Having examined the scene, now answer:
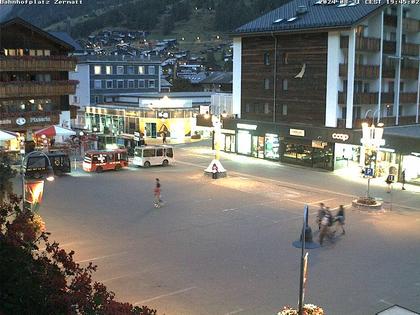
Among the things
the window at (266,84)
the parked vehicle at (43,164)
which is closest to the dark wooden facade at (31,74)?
the parked vehicle at (43,164)

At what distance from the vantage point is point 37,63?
174ft

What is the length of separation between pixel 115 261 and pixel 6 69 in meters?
35.0

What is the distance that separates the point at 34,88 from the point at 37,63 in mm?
2390

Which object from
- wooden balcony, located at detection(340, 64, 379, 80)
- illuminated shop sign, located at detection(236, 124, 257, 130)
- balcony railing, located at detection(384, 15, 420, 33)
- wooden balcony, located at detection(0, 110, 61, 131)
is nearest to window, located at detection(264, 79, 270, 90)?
illuminated shop sign, located at detection(236, 124, 257, 130)

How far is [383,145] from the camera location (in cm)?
4088

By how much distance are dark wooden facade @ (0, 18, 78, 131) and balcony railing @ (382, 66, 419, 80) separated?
29.7 m

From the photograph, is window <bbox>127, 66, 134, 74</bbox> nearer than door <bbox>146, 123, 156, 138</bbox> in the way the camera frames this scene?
No

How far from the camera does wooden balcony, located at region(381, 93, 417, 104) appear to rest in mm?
49094

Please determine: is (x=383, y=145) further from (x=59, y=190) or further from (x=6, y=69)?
(x=6, y=69)

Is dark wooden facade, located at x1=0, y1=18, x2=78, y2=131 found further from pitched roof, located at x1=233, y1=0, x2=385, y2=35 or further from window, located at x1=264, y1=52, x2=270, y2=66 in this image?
window, located at x1=264, y1=52, x2=270, y2=66

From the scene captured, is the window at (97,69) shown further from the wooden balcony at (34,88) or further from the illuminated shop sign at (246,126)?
the illuminated shop sign at (246,126)

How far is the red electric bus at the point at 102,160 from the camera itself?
43688 millimetres

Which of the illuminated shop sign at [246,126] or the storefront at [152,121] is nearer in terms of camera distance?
the illuminated shop sign at [246,126]

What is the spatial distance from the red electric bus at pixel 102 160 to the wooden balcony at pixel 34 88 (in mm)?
12178
